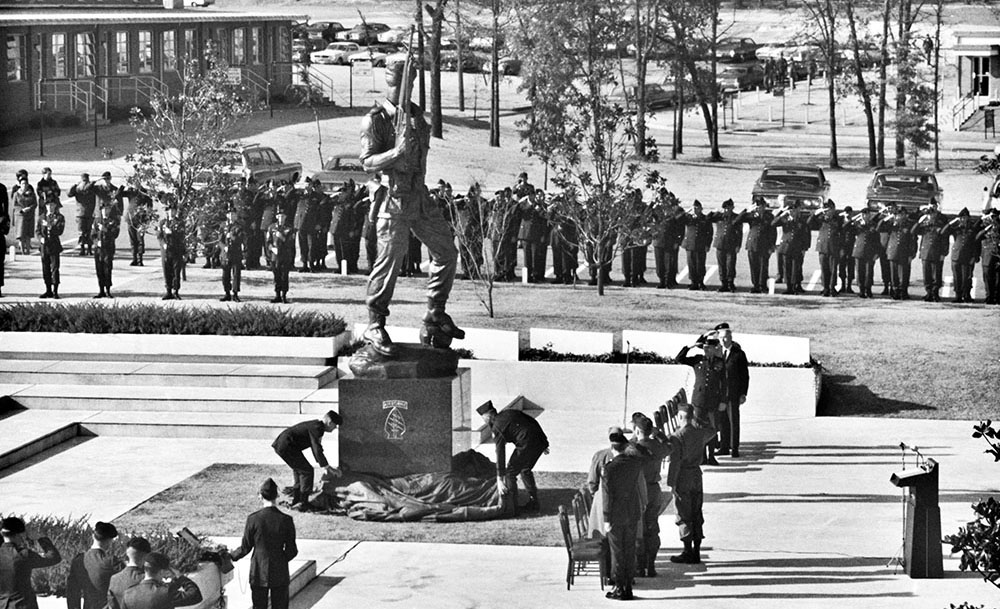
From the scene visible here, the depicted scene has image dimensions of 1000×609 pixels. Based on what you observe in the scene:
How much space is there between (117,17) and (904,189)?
76.4ft

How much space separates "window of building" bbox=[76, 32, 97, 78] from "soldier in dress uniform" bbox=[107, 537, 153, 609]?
139 ft

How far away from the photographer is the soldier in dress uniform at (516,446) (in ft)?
63.2

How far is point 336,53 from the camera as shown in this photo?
7575cm

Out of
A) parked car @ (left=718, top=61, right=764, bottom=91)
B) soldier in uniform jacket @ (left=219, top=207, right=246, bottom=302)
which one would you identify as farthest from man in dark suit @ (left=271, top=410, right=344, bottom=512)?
parked car @ (left=718, top=61, right=764, bottom=91)

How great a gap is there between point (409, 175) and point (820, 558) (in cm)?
556

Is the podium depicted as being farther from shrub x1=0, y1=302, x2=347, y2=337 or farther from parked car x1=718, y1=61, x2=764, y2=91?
parked car x1=718, y1=61, x2=764, y2=91

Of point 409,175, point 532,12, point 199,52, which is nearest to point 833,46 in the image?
point 532,12

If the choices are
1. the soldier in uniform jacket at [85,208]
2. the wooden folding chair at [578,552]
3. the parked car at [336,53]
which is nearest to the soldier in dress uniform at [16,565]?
the wooden folding chair at [578,552]

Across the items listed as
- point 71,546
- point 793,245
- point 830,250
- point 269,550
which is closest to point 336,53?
point 793,245

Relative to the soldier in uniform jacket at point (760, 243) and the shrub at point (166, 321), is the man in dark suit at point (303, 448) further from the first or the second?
the soldier in uniform jacket at point (760, 243)

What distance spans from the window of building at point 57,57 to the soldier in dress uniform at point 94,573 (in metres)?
40.2

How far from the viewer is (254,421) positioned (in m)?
24.1

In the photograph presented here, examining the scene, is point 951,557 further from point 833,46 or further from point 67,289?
point 833,46

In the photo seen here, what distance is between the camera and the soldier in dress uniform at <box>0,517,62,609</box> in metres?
14.4
